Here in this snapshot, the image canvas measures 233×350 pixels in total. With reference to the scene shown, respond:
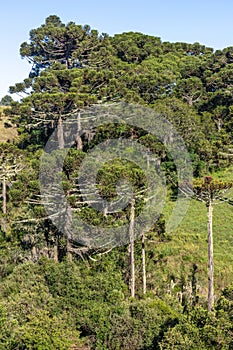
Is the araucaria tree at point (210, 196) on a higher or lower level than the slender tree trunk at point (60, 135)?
lower

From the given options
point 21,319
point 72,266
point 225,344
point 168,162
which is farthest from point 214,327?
point 168,162

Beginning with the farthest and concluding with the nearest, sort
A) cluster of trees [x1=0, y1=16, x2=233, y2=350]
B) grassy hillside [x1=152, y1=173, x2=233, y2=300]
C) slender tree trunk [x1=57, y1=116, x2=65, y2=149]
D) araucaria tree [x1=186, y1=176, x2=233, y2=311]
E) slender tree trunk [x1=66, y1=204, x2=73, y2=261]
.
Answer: slender tree trunk [x1=57, y1=116, x2=65, y2=149], grassy hillside [x1=152, y1=173, x2=233, y2=300], slender tree trunk [x1=66, y1=204, x2=73, y2=261], araucaria tree [x1=186, y1=176, x2=233, y2=311], cluster of trees [x1=0, y1=16, x2=233, y2=350]

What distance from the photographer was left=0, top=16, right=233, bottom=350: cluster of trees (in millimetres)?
14453

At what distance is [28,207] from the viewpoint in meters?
23.5

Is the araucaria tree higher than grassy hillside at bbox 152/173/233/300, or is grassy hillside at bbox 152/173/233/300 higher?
the araucaria tree

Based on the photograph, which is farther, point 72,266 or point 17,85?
point 17,85

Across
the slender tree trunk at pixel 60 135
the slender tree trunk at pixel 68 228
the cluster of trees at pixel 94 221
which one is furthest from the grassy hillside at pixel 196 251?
the slender tree trunk at pixel 60 135

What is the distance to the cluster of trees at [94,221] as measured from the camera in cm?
1445

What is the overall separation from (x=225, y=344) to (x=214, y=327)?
47cm

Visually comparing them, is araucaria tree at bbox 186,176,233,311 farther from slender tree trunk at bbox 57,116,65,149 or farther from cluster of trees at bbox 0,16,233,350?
slender tree trunk at bbox 57,116,65,149

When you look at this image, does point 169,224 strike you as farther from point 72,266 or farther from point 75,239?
point 72,266

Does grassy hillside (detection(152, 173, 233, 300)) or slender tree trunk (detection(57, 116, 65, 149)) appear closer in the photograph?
grassy hillside (detection(152, 173, 233, 300))

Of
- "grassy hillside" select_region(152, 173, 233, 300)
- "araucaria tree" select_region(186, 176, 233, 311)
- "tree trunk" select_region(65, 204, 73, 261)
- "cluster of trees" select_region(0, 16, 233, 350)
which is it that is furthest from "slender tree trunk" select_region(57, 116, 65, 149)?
"araucaria tree" select_region(186, 176, 233, 311)

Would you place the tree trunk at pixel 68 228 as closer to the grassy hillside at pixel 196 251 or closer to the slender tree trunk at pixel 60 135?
the grassy hillside at pixel 196 251
